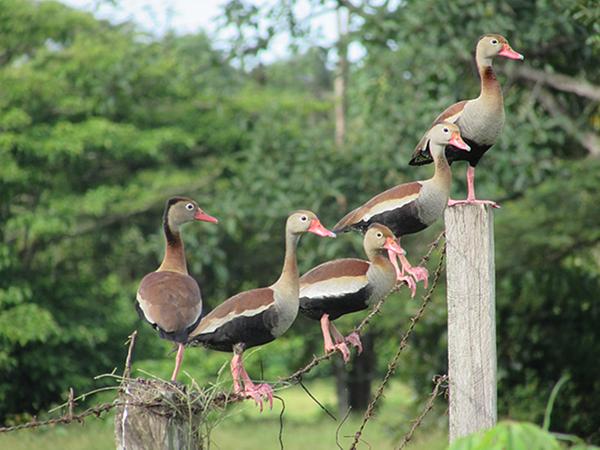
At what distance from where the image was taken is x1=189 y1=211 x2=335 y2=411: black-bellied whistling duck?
4262 mm

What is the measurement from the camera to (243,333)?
434 centimetres

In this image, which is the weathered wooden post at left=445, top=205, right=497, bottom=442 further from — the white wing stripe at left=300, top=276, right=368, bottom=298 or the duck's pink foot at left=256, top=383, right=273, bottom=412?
the duck's pink foot at left=256, top=383, right=273, bottom=412

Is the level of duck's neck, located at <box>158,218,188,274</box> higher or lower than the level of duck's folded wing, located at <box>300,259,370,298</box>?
higher

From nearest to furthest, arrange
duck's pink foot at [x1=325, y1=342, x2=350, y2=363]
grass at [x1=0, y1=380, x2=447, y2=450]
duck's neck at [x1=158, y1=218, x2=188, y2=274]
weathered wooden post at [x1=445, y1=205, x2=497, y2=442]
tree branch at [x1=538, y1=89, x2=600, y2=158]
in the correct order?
weathered wooden post at [x1=445, y1=205, x2=497, y2=442]
duck's pink foot at [x1=325, y1=342, x2=350, y2=363]
duck's neck at [x1=158, y1=218, x2=188, y2=274]
grass at [x1=0, y1=380, x2=447, y2=450]
tree branch at [x1=538, y1=89, x2=600, y2=158]

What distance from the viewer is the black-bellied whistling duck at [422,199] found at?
4.50 meters

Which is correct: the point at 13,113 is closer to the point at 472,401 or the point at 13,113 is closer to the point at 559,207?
the point at 559,207

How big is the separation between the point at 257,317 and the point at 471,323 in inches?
33.2

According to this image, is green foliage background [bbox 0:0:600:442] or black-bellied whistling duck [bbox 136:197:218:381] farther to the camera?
green foliage background [bbox 0:0:600:442]

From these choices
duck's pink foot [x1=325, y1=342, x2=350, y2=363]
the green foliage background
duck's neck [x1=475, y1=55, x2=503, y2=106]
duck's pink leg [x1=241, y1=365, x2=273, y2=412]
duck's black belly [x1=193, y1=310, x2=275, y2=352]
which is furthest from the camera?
the green foliage background

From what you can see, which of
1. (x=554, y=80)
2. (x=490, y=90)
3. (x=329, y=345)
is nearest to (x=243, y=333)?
(x=329, y=345)

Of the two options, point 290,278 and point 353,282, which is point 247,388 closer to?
point 290,278

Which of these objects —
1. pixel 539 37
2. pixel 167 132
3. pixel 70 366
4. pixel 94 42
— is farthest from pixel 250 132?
pixel 539 37

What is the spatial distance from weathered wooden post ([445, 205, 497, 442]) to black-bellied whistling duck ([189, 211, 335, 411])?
0.53 meters

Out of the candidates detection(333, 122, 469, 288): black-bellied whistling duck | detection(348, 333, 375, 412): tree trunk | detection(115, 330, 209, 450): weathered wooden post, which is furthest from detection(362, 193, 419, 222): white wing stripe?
detection(348, 333, 375, 412): tree trunk
